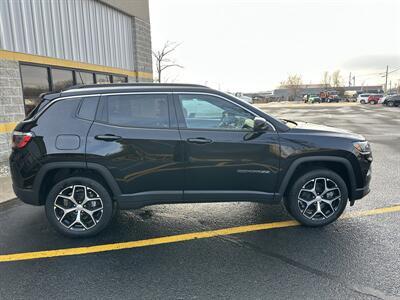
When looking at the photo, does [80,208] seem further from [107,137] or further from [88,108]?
[88,108]

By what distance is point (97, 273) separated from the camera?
2971mm

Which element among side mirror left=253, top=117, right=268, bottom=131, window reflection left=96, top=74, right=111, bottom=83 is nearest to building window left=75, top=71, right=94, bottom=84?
window reflection left=96, top=74, right=111, bottom=83

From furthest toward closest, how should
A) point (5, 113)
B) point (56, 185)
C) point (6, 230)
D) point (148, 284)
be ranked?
point (5, 113), point (6, 230), point (56, 185), point (148, 284)

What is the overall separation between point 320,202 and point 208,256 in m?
1.68

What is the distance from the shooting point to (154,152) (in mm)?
3594

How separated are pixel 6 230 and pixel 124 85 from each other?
2.49 m

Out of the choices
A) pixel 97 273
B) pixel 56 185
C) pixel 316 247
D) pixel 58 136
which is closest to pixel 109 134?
pixel 58 136

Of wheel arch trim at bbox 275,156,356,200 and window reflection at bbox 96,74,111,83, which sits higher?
window reflection at bbox 96,74,111,83

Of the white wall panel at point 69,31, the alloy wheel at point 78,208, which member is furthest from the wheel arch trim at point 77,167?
the white wall panel at point 69,31

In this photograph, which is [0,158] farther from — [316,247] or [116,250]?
[316,247]

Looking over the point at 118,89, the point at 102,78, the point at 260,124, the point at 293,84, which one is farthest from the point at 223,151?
the point at 293,84

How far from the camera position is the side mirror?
3.56 m

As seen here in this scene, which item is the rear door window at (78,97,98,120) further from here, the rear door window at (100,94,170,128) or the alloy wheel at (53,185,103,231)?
the alloy wheel at (53,185,103,231)

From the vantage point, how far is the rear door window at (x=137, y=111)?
3.63 metres
